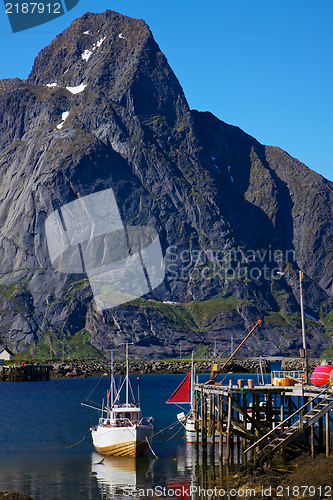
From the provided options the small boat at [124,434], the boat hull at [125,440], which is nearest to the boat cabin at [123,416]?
the small boat at [124,434]

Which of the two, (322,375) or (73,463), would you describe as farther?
(73,463)

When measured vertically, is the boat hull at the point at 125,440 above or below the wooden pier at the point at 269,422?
below

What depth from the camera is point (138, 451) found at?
51938 mm

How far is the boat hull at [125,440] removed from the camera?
169 ft

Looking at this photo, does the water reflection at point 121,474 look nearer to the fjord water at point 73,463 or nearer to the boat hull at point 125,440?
the fjord water at point 73,463

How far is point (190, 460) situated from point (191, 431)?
11.0m

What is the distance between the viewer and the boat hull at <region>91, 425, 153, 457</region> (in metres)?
51.5

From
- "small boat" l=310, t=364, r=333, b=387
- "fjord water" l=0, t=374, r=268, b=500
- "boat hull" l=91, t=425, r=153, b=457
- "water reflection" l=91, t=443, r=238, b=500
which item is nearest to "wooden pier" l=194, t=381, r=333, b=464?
"small boat" l=310, t=364, r=333, b=387

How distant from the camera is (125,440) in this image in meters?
51.9

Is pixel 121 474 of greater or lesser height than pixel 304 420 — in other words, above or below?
below

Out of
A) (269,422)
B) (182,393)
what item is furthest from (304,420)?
(182,393)

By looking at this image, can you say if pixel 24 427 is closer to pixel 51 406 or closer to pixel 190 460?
pixel 51 406

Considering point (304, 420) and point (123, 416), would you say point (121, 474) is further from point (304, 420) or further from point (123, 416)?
point (304, 420)

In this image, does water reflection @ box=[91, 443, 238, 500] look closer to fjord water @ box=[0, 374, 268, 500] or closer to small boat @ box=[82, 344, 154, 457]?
fjord water @ box=[0, 374, 268, 500]
